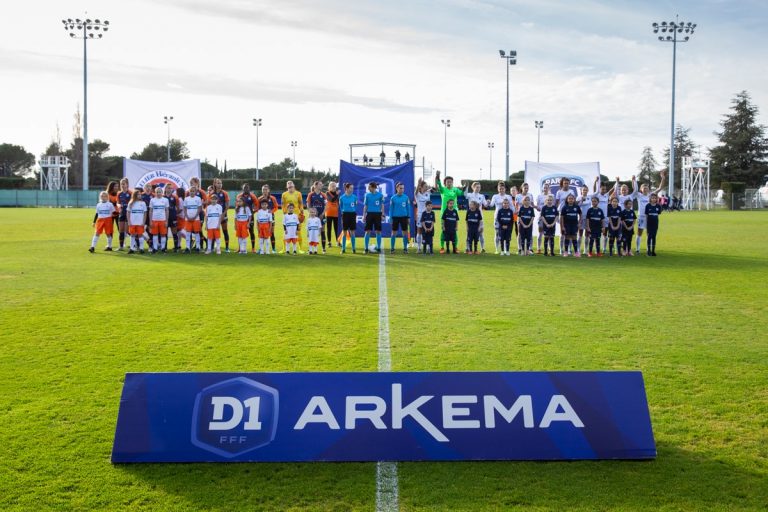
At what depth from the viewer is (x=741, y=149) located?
88688 mm

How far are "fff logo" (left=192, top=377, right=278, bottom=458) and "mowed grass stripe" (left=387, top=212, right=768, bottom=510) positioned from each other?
0.91 m

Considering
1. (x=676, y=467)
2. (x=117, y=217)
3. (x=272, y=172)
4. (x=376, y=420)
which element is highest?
(x=272, y=172)

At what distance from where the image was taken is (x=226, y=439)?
459 centimetres

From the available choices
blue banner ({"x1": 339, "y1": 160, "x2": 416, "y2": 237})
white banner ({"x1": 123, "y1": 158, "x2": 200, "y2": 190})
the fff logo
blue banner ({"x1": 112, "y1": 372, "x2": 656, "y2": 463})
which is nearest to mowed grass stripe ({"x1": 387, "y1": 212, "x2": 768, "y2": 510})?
blue banner ({"x1": 112, "y1": 372, "x2": 656, "y2": 463})

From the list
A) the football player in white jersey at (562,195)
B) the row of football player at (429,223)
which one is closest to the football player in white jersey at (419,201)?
the row of football player at (429,223)

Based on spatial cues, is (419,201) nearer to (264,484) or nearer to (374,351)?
(374,351)

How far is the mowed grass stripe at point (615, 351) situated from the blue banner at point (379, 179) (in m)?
4.11

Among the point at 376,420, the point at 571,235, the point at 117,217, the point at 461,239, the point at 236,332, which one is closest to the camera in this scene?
the point at 376,420

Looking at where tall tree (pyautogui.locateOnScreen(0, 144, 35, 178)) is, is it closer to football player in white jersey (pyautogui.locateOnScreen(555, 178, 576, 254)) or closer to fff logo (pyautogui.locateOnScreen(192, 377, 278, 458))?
football player in white jersey (pyautogui.locateOnScreen(555, 178, 576, 254))

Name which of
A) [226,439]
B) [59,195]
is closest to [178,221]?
[226,439]

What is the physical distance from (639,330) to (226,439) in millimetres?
5824

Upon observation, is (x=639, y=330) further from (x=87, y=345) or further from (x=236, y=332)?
(x=87, y=345)

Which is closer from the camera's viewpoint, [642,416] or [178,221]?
[642,416]

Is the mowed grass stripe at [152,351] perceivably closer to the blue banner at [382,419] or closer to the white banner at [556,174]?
the blue banner at [382,419]
